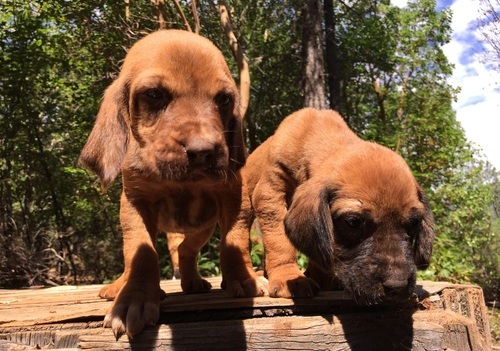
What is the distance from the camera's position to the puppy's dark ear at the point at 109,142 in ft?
9.68

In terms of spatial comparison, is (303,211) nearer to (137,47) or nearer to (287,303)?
(287,303)

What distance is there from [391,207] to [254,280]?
44.5 inches

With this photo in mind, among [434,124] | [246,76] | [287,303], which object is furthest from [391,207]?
→ [434,124]

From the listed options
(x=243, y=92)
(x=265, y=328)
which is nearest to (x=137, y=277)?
(x=265, y=328)

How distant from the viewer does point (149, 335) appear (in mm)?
2738

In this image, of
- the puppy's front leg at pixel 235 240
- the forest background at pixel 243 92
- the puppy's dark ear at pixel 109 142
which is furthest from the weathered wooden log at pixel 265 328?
the forest background at pixel 243 92

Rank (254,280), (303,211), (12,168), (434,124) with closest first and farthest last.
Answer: (303,211) < (254,280) < (12,168) < (434,124)

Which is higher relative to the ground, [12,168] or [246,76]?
[246,76]

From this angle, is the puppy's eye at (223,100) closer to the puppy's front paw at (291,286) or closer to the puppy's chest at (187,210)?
Result: the puppy's chest at (187,210)

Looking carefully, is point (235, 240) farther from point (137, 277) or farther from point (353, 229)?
point (353, 229)

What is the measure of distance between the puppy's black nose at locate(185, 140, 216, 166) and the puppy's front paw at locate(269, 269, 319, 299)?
1.20 metres

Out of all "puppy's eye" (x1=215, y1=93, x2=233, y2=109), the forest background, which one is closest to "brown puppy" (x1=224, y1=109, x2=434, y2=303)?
"puppy's eye" (x1=215, y1=93, x2=233, y2=109)

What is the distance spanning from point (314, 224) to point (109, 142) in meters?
1.41

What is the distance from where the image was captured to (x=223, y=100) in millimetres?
2959
